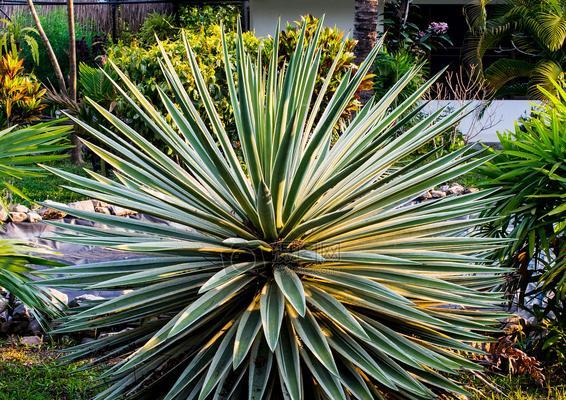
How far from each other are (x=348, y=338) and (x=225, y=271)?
1.73ft

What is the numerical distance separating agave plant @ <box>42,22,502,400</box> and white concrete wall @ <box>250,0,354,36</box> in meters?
11.6

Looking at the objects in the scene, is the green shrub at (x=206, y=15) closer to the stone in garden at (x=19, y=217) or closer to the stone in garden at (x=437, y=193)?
the stone in garden at (x=437, y=193)

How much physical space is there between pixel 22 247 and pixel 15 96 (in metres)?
6.59

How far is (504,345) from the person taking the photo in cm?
407

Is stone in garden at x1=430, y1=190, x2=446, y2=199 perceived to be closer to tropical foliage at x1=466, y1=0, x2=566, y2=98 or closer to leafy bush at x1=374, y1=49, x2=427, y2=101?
leafy bush at x1=374, y1=49, x2=427, y2=101

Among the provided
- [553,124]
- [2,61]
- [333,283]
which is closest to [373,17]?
[2,61]

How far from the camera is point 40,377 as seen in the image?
4387 mm

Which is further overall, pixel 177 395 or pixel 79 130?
pixel 79 130

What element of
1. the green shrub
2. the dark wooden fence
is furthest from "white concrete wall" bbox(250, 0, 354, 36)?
the dark wooden fence

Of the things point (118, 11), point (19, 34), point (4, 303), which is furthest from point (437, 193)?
point (118, 11)

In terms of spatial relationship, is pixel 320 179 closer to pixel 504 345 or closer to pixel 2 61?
A: pixel 504 345

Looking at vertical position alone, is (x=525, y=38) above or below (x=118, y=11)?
below

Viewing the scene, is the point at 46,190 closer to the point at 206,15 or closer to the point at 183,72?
the point at 183,72

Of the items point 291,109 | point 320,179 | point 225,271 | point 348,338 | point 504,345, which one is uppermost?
point 291,109
